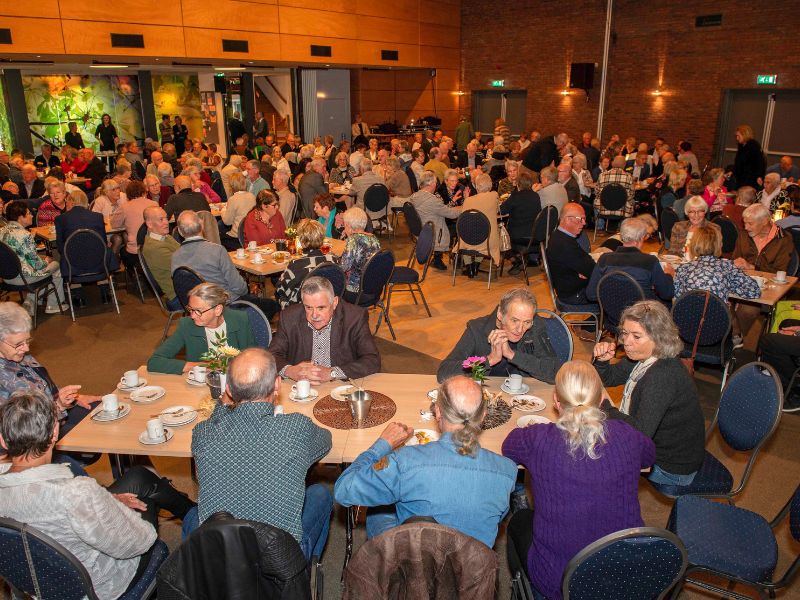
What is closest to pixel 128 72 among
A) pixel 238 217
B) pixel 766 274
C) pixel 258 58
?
pixel 258 58

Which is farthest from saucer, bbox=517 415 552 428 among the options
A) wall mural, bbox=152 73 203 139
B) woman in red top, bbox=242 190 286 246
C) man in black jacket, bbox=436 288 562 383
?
wall mural, bbox=152 73 203 139

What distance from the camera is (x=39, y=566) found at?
2.20 metres

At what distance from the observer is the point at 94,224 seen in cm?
684

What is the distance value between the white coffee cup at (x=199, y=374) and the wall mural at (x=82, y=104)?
13.8m

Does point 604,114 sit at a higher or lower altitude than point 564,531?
higher

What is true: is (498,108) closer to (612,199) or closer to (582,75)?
(582,75)

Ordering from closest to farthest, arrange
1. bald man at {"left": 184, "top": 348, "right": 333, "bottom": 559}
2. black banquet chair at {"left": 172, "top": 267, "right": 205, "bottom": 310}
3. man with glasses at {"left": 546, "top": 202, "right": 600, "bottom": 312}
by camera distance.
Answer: bald man at {"left": 184, "top": 348, "right": 333, "bottom": 559} < black banquet chair at {"left": 172, "top": 267, "right": 205, "bottom": 310} < man with glasses at {"left": 546, "top": 202, "right": 600, "bottom": 312}

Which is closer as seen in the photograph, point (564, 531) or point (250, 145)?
point (564, 531)

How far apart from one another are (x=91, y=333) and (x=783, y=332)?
6196mm

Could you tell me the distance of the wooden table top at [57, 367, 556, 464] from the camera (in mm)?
2852

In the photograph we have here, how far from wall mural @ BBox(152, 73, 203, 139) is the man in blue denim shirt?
1625 centimetres

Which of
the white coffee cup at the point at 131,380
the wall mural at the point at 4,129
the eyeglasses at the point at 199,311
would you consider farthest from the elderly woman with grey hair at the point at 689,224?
the wall mural at the point at 4,129

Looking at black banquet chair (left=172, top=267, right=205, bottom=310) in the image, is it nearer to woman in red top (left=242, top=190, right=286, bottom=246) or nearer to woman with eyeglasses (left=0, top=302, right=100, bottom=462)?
woman in red top (left=242, top=190, right=286, bottom=246)

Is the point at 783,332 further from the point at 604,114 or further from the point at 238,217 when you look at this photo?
the point at 604,114
